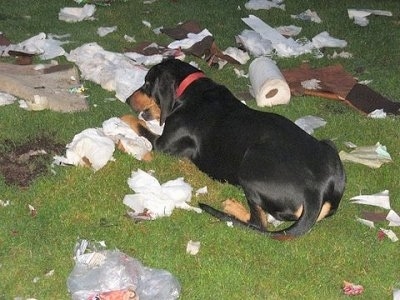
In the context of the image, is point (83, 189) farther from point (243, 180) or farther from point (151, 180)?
point (243, 180)

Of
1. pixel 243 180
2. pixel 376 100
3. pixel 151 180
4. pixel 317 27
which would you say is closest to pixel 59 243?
pixel 151 180

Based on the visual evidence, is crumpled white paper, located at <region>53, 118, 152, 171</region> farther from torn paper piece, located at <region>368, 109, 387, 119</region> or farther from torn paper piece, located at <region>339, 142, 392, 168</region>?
torn paper piece, located at <region>368, 109, 387, 119</region>

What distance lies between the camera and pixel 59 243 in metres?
5.22

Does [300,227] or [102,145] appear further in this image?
[102,145]

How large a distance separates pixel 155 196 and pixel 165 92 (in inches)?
47.7

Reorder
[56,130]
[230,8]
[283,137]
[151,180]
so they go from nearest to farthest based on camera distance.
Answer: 1. [283,137]
2. [151,180]
3. [56,130]
4. [230,8]

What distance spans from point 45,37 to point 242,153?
428cm

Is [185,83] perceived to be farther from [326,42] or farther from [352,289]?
[326,42]

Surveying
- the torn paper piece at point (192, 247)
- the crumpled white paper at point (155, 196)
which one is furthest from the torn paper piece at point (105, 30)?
the torn paper piece at point (192, 247)

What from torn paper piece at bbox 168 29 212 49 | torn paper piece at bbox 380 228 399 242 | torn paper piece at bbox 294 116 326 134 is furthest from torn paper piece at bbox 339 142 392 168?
torn paper piece at bbox 168 29 212 49

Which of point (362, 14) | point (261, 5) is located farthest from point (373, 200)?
point (261, 5)

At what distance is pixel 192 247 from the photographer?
5230 mm

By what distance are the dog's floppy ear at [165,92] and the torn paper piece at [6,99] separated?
159 cm

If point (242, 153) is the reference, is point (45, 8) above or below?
below
